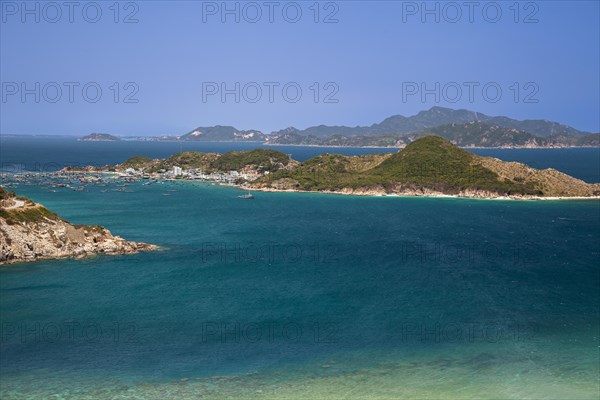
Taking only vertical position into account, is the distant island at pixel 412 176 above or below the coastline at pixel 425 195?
above

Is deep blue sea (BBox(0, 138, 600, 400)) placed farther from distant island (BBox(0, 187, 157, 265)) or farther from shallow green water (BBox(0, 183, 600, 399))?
distant island (BBox(0, 187, 157, 265))

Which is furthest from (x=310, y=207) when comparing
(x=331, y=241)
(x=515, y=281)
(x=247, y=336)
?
(x=247, y=336)

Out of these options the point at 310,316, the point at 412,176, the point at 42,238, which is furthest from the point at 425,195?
the point at 310,316

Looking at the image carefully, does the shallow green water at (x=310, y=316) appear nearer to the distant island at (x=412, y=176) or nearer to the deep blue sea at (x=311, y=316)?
the deep blue sea at (x=311, y=316)

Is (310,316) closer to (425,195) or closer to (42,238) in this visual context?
(42,238)

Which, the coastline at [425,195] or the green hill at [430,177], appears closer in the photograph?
the coastline at [425,195]

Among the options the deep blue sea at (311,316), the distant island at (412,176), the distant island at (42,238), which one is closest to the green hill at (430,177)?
the distant island at (412,176)

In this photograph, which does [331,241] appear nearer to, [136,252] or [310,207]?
[136,252]
